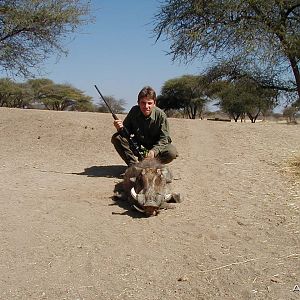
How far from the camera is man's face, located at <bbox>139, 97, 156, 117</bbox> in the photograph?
650 cm

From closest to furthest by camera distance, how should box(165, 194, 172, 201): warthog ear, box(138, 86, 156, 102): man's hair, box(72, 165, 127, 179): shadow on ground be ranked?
box(165, 194, 172, 201): warthog ear → box(138, 86, 156, 102): man's hair → box(72, 165, 127, 179): shadow on ground

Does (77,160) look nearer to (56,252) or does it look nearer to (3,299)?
(56,252)

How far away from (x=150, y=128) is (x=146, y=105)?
0.56m

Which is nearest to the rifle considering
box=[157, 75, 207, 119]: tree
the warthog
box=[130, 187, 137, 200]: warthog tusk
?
the warthog

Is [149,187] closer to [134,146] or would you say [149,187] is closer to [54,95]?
[134,146]

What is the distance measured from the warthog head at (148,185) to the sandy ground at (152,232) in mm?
184

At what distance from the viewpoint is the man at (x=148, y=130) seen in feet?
21.6

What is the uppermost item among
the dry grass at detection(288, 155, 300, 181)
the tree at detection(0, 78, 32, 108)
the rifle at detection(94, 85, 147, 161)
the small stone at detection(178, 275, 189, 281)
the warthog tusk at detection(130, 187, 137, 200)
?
the tree at detection(0, 78, 32, 108)

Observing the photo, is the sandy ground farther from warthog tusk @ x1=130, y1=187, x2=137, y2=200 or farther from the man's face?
the man's face

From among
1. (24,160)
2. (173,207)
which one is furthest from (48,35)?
(173,207)

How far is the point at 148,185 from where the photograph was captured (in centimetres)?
539

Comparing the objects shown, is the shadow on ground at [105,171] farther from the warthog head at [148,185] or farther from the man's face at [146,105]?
the warthog head at [148,185]

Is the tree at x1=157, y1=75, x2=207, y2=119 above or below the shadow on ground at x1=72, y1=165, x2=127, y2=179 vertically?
above

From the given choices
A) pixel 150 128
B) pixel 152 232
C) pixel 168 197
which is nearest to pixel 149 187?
pixel 168 197
